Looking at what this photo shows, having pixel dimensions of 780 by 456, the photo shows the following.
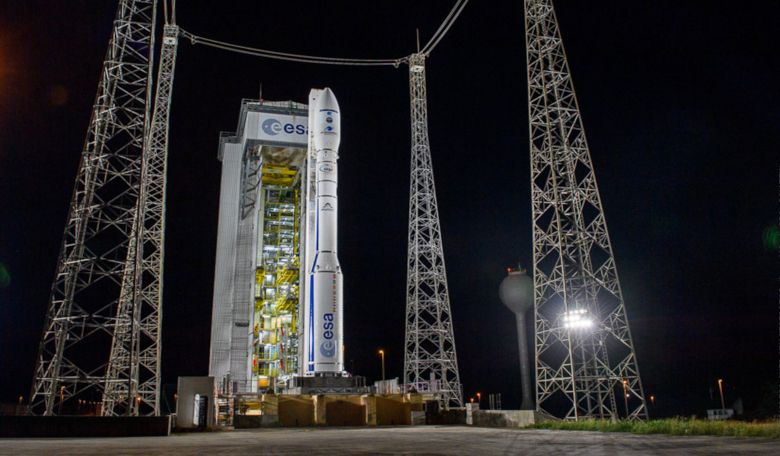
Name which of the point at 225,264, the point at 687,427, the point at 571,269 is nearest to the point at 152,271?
the point at 225,264

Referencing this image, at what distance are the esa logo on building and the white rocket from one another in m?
7.72

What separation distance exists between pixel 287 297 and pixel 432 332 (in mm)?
12785

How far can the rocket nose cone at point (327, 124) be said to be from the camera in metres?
34.9

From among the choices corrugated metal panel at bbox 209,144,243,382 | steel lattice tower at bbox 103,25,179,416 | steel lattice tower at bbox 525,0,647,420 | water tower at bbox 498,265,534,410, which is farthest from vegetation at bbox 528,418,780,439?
water tower at bbox 498,265,534,410

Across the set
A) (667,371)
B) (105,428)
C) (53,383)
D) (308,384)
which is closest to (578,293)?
(308,384)

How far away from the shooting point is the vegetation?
45.4 ft

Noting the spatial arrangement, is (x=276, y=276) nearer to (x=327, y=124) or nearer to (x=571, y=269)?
(x=327, y=124)

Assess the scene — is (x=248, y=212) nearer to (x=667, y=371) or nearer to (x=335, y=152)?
(x=335, y=152)

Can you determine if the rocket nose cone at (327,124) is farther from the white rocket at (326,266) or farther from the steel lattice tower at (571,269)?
the steel lattice tower at (571,269)

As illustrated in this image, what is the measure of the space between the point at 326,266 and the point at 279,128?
15208 millimetres

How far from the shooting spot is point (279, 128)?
141 feet

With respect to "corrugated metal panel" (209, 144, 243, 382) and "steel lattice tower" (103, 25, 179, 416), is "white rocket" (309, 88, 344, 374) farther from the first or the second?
"corrugated metal panel" (209, 144, 243, 382)

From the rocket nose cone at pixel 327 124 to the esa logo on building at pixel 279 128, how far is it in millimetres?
7290

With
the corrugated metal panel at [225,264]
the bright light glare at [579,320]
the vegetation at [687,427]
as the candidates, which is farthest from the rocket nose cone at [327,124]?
the vegetation at [687,427]
